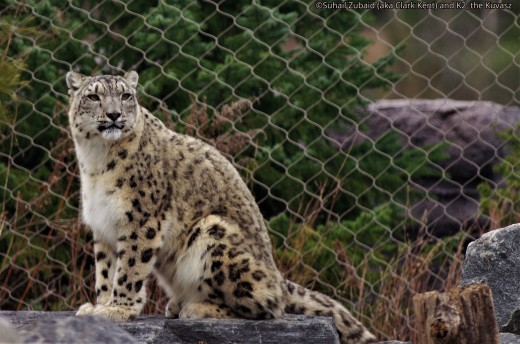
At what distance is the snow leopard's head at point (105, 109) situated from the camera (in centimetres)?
346

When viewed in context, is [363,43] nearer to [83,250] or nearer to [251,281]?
[83,250]

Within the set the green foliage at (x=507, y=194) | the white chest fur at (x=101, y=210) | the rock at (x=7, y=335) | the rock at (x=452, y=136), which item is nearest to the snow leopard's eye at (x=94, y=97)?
the white chest fur at (x=101, y=210)

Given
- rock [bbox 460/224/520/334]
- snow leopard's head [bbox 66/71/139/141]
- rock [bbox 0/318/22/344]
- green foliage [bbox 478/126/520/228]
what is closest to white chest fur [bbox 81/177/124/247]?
snow leopard's head [bbox 66/71/139/141]

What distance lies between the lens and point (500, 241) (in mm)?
3590

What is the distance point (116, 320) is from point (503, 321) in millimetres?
1158

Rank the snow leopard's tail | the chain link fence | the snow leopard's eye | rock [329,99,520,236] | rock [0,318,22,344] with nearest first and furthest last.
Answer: rock [0,318,22,344] → the snow leopard's eye → the snow leopard's tail → the chain link fence → rock [329,99,520,236]

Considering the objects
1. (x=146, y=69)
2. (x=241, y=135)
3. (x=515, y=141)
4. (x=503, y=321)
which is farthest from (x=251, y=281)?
(x=515, y=141)

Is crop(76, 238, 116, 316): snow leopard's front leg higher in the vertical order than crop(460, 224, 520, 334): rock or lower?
lower

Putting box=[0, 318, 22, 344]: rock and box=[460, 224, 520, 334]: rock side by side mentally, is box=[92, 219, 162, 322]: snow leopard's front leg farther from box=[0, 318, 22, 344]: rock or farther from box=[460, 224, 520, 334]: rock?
box=[0, 318, 22, 344]: rock

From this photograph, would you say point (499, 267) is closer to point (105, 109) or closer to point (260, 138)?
point (105, 109)

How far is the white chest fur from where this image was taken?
136 inches

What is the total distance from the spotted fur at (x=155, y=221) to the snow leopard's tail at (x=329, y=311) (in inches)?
4.7

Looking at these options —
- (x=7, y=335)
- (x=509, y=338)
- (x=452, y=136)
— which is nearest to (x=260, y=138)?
(x=452, y=136)

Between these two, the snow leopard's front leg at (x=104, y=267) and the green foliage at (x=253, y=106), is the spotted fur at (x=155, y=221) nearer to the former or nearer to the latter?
the snow leopard's front leg at (x=104, y=267)
